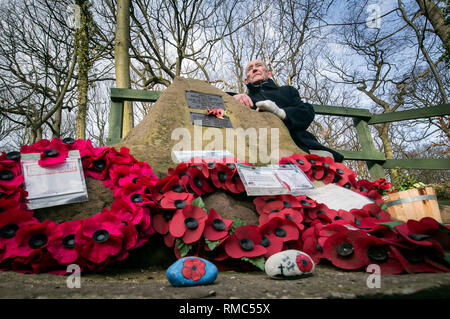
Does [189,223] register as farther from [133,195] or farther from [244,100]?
[244,100]

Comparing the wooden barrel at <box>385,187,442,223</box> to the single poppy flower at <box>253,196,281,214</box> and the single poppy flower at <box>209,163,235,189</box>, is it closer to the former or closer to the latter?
the single poppy flower at <box>253,196,281,214</box>

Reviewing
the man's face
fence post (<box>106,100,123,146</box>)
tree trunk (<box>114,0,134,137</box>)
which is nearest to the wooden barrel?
the man's face

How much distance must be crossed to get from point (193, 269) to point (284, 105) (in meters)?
2.89

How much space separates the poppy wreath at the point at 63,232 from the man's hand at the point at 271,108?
6.55 feet

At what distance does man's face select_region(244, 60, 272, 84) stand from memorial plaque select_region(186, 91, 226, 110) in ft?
2.98

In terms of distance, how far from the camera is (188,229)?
1200 mm

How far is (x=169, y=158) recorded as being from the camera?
6.48ft

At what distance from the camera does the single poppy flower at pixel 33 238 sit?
3.32 feet

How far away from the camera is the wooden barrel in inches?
82.9

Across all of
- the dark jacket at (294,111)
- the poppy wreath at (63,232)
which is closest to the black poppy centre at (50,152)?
the poppy wreath at (63,232)
